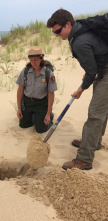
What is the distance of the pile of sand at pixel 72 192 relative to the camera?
1.95 meters

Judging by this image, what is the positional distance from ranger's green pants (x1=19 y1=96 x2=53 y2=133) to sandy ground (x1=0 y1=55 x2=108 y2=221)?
125mm

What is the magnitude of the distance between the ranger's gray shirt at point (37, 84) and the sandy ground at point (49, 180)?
59cm

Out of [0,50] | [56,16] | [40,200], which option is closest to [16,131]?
[40,200]

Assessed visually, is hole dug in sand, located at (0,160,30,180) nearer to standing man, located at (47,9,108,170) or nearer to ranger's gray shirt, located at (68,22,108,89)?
standing man, located at (47,9,108,170)

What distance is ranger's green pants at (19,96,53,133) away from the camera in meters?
3.41

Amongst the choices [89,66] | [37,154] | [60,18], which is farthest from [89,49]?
[37,154]

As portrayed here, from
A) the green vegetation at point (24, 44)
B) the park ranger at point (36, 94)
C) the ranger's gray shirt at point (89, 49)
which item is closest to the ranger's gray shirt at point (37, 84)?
A: the park ranger at point (36, 94)

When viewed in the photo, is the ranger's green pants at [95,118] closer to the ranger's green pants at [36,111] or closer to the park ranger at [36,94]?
the park ranger at [36,94]

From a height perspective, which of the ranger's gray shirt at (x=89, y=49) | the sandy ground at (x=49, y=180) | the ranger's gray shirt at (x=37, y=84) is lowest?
the sandy ground at (x=49, y=180)

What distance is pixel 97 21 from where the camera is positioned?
2.21 meters

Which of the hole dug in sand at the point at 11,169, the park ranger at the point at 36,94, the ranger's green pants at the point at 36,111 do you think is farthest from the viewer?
the ranger's green pants at the point at 36,111

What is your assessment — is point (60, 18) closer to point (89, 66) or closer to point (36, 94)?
point (89, 66)

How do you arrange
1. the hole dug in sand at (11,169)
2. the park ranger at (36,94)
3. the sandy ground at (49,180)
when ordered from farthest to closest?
the park ranger at (36,94)
the hole dug in sand at (11,169)
the sandy ground at (49,180)

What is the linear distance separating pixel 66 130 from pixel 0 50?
6.48m
